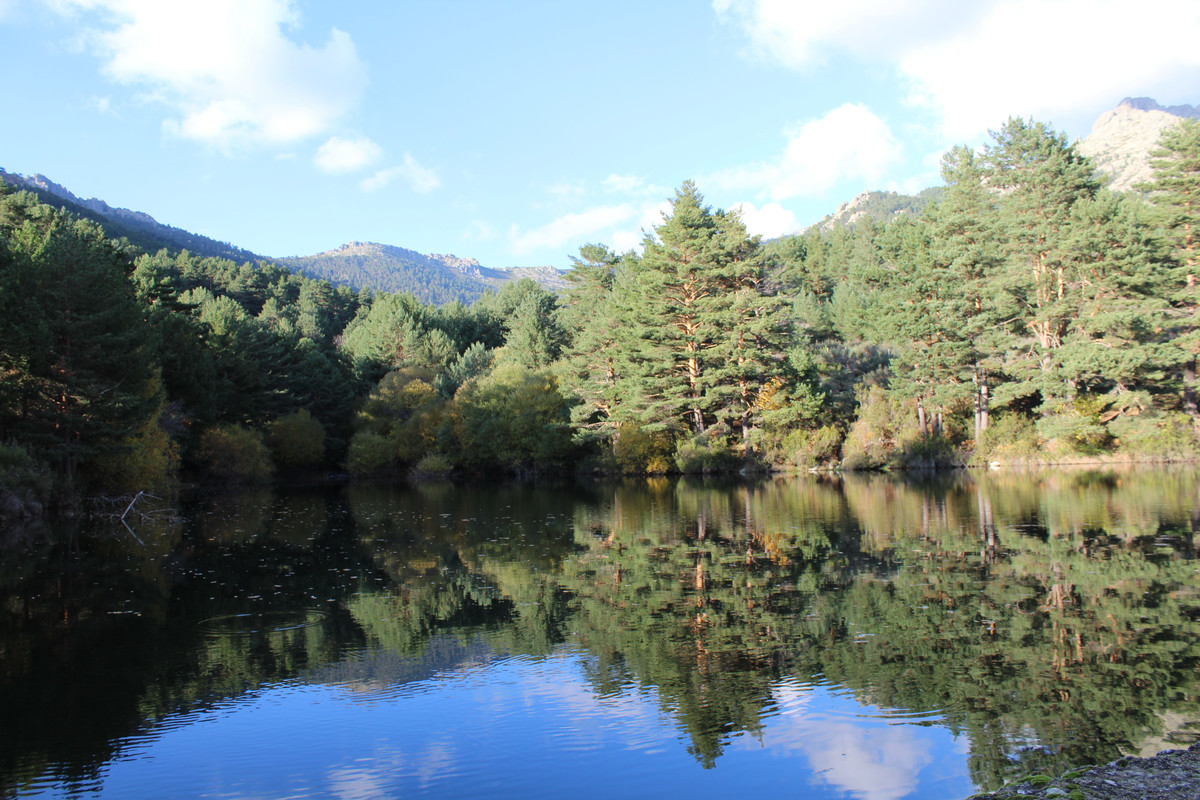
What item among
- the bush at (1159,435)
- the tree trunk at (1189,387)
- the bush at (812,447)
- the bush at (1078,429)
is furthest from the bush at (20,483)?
the tree trunk at (1189,387)

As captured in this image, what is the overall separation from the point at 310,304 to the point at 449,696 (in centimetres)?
8804

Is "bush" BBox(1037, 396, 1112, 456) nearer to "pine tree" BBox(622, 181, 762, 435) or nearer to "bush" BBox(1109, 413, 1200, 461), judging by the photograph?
"bush" BBox(1109, 413, 1200, 461)

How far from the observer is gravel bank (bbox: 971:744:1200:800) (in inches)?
204

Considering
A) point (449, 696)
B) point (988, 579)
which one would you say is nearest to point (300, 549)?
point (449, 696)

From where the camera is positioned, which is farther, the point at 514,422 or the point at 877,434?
the point at 514,422

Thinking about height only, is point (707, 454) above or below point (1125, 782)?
above

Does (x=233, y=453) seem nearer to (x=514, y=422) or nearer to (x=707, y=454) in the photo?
(x=514, y=422)

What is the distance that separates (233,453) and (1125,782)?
5178 centimetres

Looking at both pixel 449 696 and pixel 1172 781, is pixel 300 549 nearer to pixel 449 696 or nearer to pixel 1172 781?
pixel 449 696

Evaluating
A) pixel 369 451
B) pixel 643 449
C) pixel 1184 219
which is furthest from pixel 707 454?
pixel 369 451

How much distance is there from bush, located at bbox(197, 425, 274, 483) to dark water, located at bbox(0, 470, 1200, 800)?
30.2 meters

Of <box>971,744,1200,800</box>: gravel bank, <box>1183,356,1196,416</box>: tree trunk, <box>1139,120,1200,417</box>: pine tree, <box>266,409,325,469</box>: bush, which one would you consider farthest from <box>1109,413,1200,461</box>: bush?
<box>266,409,325,469</box>: bush

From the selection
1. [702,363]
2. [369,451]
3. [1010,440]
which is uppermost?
[702,363]

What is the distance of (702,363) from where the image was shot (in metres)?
48.4
